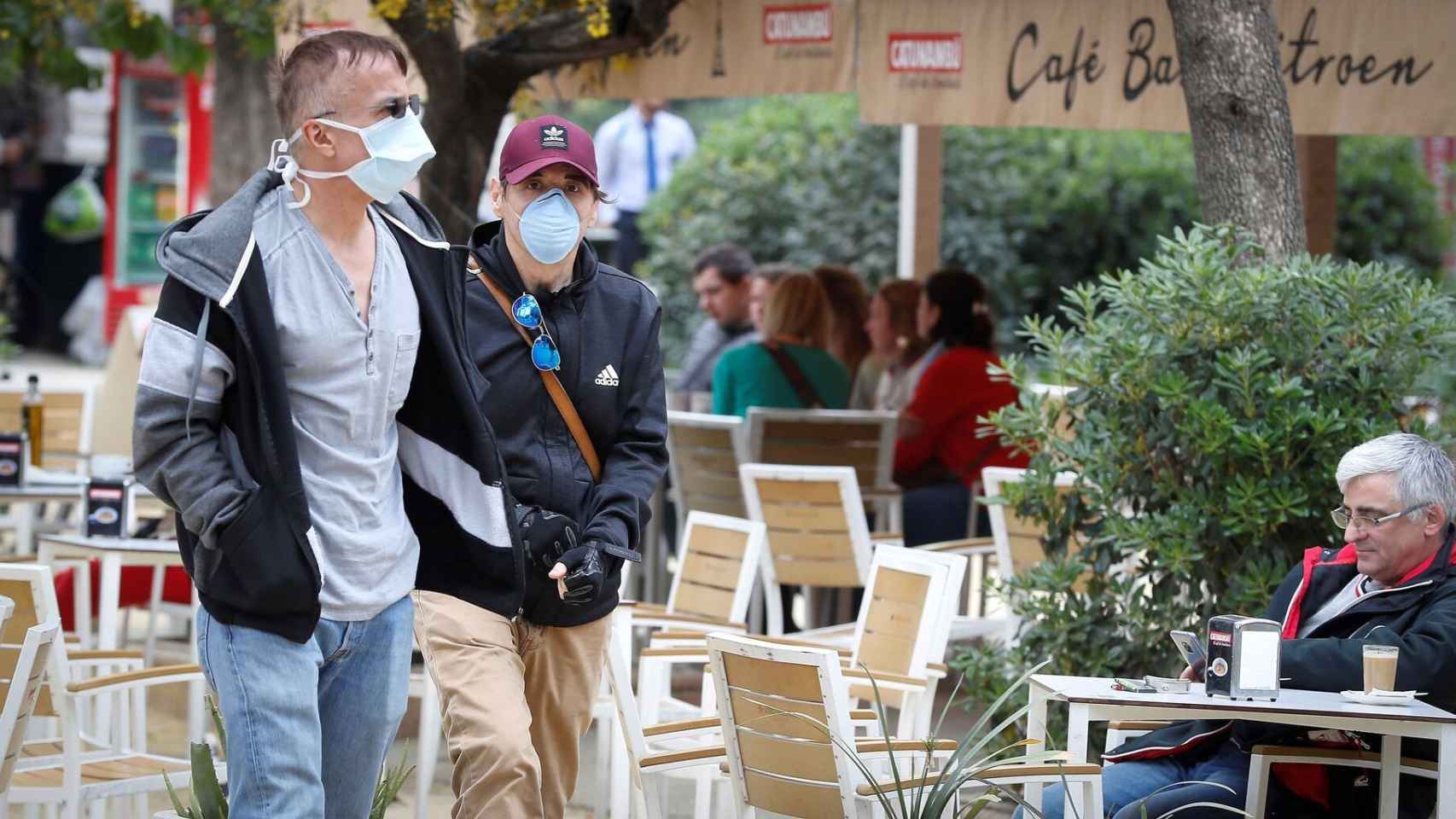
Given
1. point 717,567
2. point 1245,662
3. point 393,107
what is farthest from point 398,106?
point 717,567

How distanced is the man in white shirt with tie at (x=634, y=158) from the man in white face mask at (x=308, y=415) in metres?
13.1

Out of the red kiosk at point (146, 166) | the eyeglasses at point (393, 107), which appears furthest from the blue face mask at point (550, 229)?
the red kiosk at point (146, 166)

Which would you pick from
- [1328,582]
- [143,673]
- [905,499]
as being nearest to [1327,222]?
[905,499]

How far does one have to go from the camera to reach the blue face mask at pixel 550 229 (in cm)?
384

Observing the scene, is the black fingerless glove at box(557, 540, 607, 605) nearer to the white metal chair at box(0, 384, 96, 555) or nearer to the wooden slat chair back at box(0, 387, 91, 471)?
the white metal chair at box(0, 384, 96, 555)

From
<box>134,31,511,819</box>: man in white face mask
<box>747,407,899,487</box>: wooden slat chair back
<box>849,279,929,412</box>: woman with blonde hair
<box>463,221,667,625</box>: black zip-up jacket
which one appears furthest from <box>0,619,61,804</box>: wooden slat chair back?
<box>849,279,929,412</box>: woman with blonde hair

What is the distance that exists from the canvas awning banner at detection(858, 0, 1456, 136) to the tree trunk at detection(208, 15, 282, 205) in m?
4.81

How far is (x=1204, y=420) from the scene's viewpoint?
15.5ft

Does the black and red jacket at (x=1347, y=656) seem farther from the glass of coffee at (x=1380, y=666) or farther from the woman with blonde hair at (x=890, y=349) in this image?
the woman with blonde hair at (x=890, y=349)

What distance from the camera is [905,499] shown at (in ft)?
26.3

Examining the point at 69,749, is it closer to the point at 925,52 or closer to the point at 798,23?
the point at 925,52

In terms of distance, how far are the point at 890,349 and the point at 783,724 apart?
5.66 metres

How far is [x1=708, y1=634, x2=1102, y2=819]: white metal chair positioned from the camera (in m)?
3.63

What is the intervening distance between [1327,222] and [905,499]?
2382 mm
